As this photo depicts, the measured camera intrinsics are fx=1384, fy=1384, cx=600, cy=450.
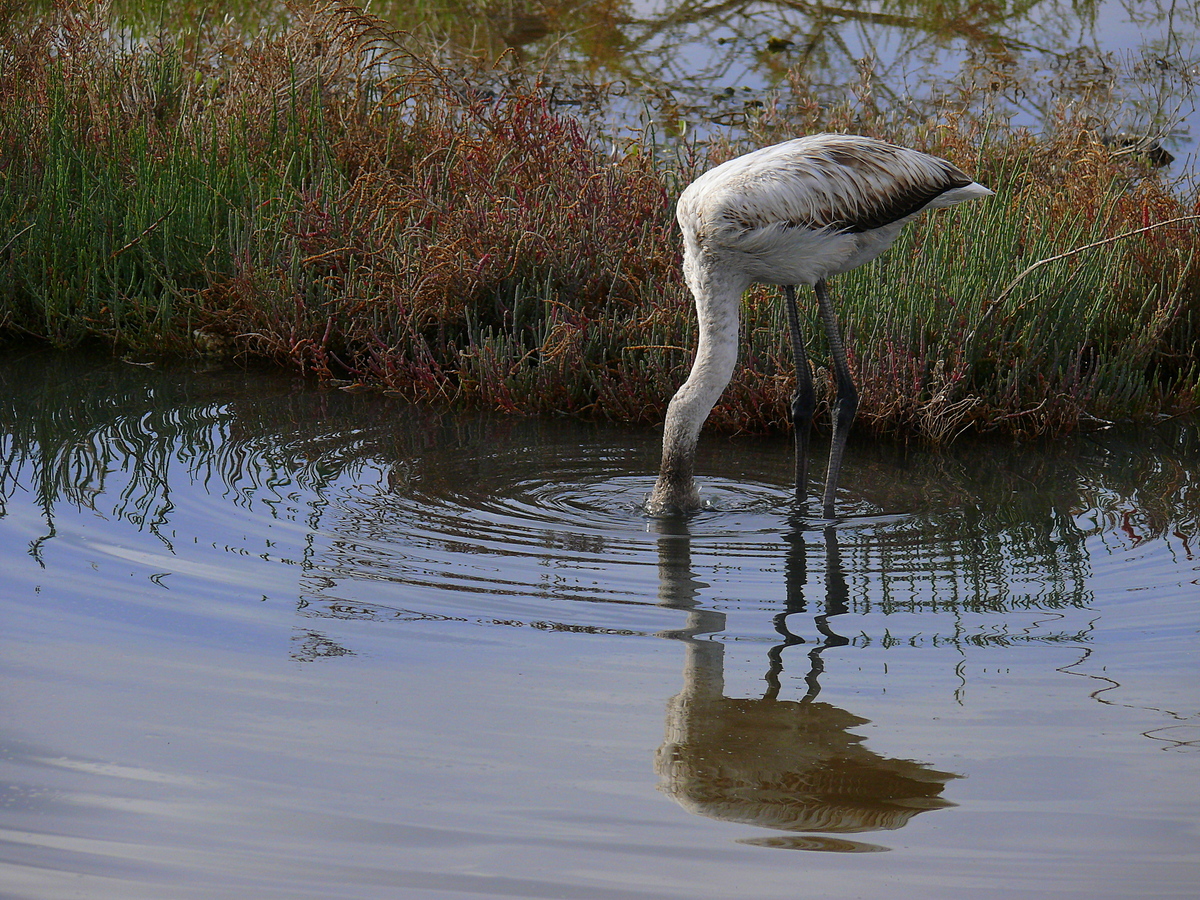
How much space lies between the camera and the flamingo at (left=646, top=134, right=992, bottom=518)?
540cm

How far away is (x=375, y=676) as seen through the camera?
3971 mm

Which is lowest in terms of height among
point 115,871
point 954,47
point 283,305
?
point 115,871

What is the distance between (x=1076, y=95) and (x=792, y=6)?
16.4 feet

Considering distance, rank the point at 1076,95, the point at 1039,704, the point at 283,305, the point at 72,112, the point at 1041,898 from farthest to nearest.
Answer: the point at 1076,95 → the point at 72,112 → the point at 283,305 → the point at 1039,704 → the point at 1041,898

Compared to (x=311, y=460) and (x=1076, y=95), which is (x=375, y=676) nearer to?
(x=311, y=460)

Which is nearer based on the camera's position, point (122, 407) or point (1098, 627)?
point (1098, 627)

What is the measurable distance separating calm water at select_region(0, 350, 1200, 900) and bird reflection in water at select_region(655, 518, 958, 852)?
10 mm

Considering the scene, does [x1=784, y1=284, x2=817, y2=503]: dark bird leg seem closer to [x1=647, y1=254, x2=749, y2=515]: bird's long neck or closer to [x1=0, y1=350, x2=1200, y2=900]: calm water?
[x1=0, y1=350, x2=1200, y2=900]: calm water

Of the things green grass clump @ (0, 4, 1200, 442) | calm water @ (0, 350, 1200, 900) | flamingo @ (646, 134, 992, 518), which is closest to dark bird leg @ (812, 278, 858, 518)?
flamingo @ (646, 134, 992, 518)

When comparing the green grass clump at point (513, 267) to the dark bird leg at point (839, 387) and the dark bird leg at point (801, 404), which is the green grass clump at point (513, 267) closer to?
the dark bird leg at point (839, 387)

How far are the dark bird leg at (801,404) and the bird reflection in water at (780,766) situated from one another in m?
1.67

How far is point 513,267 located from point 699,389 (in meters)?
2.08

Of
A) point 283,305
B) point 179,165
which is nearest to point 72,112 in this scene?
point 179,165

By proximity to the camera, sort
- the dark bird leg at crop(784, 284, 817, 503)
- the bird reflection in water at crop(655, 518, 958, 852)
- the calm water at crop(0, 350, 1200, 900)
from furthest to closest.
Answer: the dark bird leg at crop(784, 284, 817, 503)
the bird reflection in water at crop(655, 518, 958, 852)
the calm water at crop(0, 350, 1200, 900)
